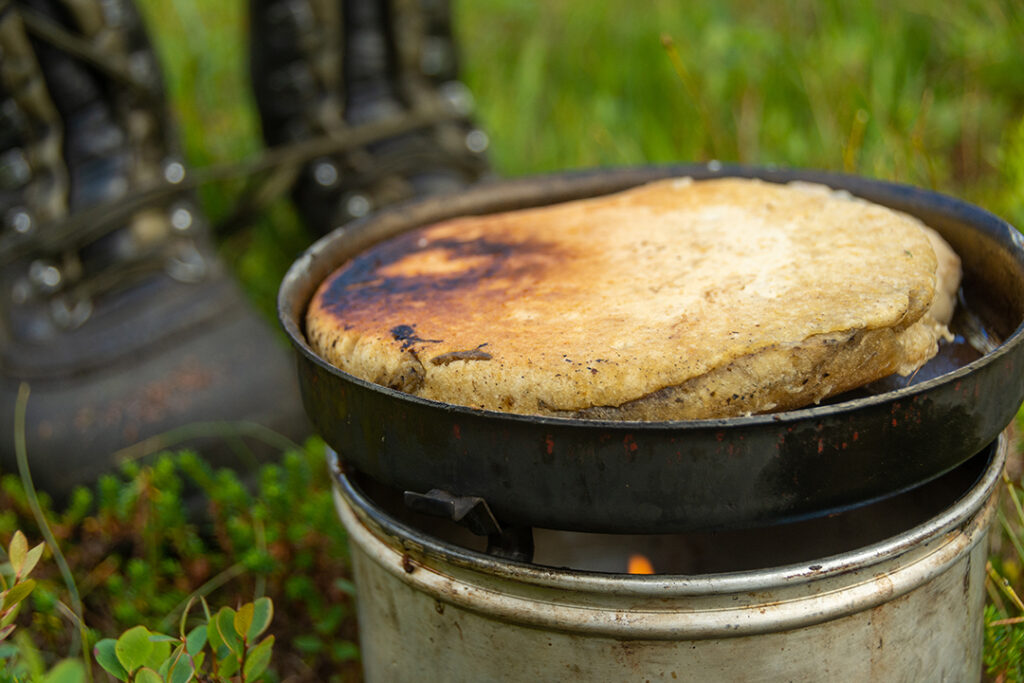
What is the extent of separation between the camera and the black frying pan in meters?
0.96

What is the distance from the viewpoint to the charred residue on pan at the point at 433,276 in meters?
1.28

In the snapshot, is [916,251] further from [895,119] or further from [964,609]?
[895,119]

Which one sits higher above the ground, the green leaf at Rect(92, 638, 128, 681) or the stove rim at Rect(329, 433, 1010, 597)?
the stove rim at Rect(329, 433, 1010, 597)

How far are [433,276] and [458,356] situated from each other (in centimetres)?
29

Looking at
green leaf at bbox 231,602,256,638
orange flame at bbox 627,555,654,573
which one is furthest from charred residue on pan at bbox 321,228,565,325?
orange flame at bbox 627,555,654,573

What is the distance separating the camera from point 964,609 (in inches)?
46.8

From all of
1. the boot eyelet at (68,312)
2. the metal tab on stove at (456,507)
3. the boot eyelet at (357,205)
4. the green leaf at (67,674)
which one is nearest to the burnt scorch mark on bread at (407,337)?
the metal tab on stove at (456,507)

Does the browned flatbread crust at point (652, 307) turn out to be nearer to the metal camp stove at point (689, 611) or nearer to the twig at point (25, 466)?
the metal camp stove at point (689, 611)

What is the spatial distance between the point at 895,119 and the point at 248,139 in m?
2.39

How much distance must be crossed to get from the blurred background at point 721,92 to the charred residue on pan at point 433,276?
4.57 ft

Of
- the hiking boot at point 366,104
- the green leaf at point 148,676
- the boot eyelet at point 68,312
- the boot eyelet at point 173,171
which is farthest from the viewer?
the hiking boot at point 366,104

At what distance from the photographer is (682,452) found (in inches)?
37.7

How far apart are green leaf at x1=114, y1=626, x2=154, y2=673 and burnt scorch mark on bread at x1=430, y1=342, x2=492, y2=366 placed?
47 cm

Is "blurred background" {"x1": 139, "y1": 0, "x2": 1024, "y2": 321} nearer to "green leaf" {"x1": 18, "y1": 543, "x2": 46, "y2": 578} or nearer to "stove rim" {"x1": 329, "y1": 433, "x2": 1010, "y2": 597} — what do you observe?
"stove rim" {"x1": 329, "y1": 433, "x2": 1010, "y2": 597}
